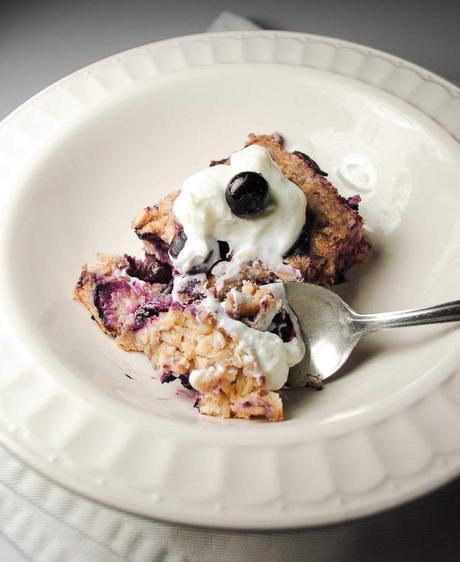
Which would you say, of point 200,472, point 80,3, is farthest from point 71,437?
point 80,3

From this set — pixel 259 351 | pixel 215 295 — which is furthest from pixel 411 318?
pixel 215 295

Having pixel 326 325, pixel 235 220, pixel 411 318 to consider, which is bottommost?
pixel 411 318

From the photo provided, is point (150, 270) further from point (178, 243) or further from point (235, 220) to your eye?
point (235, 220)

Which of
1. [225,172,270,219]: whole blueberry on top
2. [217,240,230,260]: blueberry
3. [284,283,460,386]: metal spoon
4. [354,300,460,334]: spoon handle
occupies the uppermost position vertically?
[225,172,270,219]: whole blueberry on top

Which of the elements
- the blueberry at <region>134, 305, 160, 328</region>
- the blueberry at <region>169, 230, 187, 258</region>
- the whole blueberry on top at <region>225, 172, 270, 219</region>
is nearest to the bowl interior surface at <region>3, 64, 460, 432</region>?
the blueberry at <region>134, 305, 160, 328</region>

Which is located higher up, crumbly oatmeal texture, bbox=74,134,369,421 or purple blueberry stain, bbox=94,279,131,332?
purple blueberry stain, bbox=94,279,131,332

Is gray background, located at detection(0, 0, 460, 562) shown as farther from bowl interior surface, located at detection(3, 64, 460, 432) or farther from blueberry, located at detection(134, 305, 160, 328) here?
blueberry, located at detection(134, 305, 160, 328)
